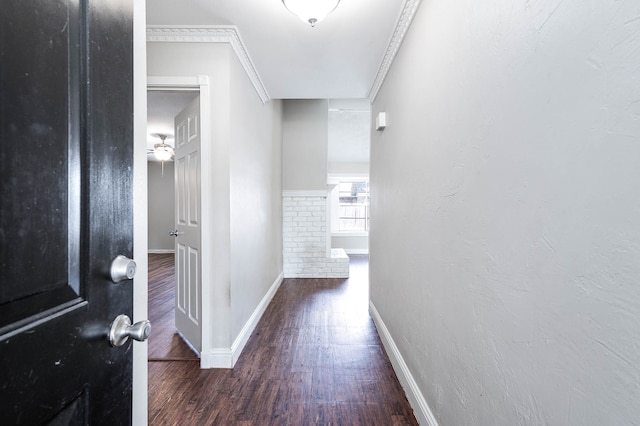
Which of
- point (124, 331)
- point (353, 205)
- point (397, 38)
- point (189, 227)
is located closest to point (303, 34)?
point (397, 38)

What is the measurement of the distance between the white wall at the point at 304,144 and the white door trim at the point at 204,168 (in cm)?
260

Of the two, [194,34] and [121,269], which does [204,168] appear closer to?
[194,34]

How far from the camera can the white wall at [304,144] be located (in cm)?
457

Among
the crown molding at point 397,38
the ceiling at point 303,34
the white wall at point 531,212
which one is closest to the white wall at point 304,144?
the ceiling at point 303,34

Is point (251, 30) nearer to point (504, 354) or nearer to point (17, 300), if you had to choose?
point (17, 300)

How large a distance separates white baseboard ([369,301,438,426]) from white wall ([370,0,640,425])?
9 cm

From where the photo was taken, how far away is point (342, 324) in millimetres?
2818

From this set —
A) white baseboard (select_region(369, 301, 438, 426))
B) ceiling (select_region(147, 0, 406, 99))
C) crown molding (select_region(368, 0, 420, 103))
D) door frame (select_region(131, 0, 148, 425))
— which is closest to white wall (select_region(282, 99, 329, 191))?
ceiling (select_region(147, 0, 406, 99))

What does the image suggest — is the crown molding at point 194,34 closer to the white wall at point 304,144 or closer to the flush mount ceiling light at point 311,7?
the flush mount ceiling light at point 311,7

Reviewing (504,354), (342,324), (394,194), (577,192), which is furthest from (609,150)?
(342,324)

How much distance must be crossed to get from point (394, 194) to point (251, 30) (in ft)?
5.03

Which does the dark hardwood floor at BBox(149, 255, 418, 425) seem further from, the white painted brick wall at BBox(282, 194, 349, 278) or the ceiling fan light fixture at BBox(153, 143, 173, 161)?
the ceiling fan light fixture at BBox(153, 143, 173, 161)

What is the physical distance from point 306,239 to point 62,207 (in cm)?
420

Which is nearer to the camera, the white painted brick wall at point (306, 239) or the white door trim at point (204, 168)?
the white door trim at point (204, 168)
